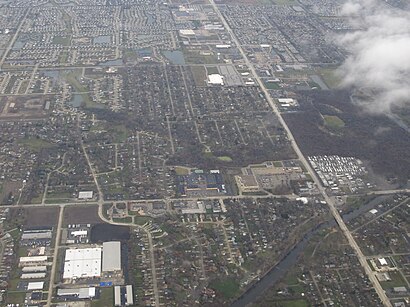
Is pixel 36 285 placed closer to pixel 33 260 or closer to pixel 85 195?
pixel 33 260

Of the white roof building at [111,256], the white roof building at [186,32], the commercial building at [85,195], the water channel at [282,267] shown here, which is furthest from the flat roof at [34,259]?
the white roof building at [186,32]

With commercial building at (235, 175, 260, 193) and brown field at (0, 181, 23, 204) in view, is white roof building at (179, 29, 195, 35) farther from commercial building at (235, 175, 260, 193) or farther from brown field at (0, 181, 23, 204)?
brown field at (0, 181, 23, 204)

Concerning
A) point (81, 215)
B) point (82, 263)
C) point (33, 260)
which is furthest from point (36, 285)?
point (81, 215)

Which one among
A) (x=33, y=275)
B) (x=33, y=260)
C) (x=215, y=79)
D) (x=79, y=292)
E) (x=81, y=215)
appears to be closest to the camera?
(x=79, y=292)

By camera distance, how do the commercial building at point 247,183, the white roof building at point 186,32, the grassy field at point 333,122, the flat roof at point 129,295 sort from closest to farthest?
the flat roof at point 129,295 < the commercial building at point 247,183 < the grassy field at point 333,122 < the white roof building at point 186,32

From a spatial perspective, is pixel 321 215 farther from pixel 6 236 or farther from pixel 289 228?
pixel 6 236

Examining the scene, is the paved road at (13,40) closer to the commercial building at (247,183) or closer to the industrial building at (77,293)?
the commercial building at (247,183)
